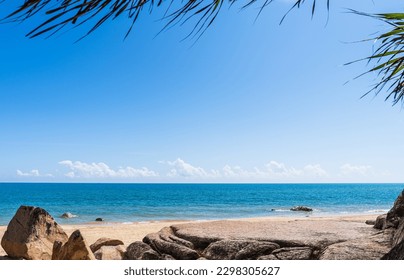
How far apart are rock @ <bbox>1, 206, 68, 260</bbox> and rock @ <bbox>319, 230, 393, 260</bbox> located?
18.4 feet

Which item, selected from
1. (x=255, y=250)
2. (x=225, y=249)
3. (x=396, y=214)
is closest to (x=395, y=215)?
(x=396, y=214)

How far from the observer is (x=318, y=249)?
4746mm

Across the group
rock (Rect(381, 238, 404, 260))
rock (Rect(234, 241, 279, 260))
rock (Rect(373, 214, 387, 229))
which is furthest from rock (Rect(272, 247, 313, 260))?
rock (Rect(381, 238, 404, 260))

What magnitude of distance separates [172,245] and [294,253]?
162cm

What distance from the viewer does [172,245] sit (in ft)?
17.4

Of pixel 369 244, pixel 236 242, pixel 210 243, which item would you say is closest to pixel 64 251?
pixel 210 243

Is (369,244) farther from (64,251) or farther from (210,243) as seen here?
(64,251)

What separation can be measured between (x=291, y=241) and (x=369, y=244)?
0.99m

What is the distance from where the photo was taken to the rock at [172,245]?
16.6 ft

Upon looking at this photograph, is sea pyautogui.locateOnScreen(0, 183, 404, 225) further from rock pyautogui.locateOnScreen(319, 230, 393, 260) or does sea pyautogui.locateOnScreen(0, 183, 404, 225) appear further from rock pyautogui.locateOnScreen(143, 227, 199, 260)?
rock pyautogui.locateOnScreen(319, 230, 393, 260)

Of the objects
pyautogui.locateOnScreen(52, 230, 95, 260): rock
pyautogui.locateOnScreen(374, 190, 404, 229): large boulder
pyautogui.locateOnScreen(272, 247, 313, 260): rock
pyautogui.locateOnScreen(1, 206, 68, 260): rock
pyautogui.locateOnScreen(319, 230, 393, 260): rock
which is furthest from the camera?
pyautogui.locateOnScreen(1, 206, 68, 260): rock

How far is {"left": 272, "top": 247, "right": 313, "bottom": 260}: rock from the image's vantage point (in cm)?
463

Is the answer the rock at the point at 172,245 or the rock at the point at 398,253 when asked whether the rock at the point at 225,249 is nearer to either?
the rock at the point at 172,245

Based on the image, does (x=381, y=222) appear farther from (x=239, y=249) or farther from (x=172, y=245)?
(x=172, y=245)
